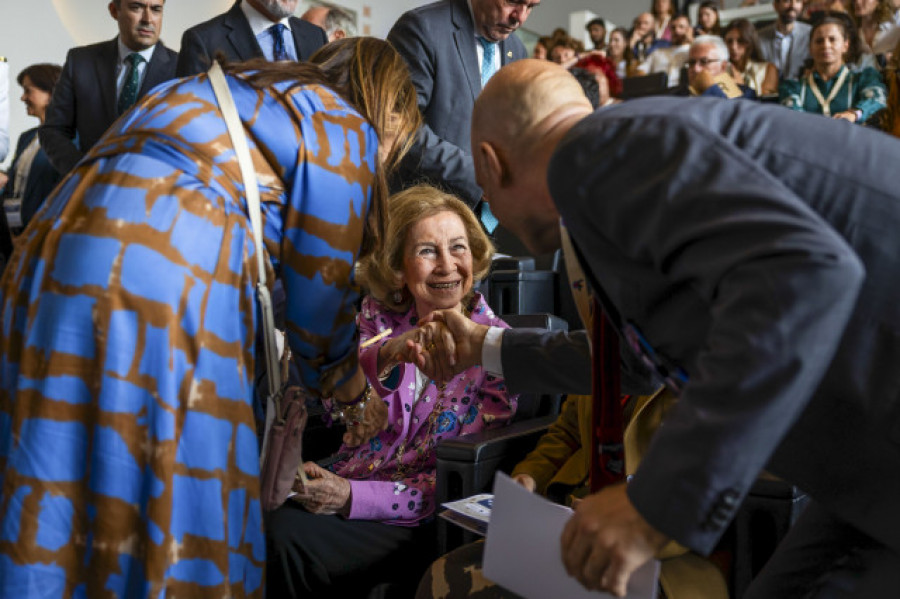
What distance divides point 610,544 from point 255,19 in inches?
119

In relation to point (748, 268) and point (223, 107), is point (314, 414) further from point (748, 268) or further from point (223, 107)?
point (748, 268)

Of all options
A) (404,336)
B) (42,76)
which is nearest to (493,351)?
(404,336)

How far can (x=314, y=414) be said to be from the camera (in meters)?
2.58

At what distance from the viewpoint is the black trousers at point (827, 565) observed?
1036 millimetres

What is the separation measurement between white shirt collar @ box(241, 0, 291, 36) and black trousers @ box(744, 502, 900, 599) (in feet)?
9.43

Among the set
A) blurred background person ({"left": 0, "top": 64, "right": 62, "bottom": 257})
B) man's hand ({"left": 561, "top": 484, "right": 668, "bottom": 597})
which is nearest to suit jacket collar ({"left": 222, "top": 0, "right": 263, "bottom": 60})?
blurred background person ({"left": 0, "top": 64, "right": 62, "bottom": 257})

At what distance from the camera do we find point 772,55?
7809mm

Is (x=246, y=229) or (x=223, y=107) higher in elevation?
(x=223, y=107)

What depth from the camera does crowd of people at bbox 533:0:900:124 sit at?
19.1 ft

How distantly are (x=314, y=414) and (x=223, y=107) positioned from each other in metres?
1.38

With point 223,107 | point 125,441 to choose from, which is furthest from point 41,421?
point 223,107

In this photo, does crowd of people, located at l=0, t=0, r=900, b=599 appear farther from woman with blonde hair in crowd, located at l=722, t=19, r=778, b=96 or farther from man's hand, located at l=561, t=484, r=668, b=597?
woman with blonde hair in crowd, located at l=722, t=19, r=778, b=96

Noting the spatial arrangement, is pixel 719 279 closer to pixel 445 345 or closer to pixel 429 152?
pixel 445 345

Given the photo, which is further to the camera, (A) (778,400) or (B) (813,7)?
(B) (813,7)
